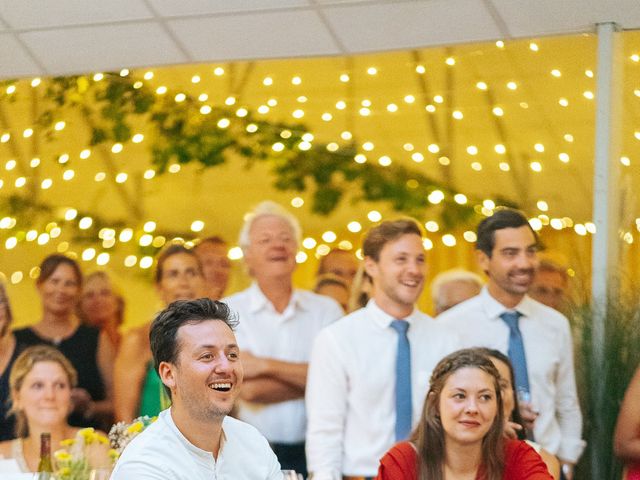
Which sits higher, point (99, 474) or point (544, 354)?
point (544, 354)

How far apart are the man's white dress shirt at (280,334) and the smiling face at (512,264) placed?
2.57ft

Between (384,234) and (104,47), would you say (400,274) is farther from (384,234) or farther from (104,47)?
(104,47)

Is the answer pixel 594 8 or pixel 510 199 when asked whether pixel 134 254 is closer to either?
pixel 510 199

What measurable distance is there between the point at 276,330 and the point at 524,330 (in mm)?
1111

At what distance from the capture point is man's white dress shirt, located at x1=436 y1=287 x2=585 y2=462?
5.82m

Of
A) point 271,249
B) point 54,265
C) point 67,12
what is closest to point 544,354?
point 271,249

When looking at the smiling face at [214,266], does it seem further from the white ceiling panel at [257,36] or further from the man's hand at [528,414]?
the man's hand at [528,414]

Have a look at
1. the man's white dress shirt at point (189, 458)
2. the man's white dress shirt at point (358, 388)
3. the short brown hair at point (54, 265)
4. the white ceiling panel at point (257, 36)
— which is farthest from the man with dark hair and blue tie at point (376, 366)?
the man's white dress shirt at point (189, 458)

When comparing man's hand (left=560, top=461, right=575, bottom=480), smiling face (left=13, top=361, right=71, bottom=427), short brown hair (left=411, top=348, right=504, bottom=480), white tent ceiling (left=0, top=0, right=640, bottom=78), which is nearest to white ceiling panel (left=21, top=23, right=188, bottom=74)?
white tent ceiling (left=0, top=0, right=640, bottom=78)

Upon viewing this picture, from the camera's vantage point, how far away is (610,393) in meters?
5.96

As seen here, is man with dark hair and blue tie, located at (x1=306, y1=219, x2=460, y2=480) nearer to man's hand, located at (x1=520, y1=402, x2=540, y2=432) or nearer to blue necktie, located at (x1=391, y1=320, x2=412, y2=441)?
blue necktie, located at (x1=391, y1=320, x2=412, y2=441)

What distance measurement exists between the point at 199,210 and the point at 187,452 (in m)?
3.74

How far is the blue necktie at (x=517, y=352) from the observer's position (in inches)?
230

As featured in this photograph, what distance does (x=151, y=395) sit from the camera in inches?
255
